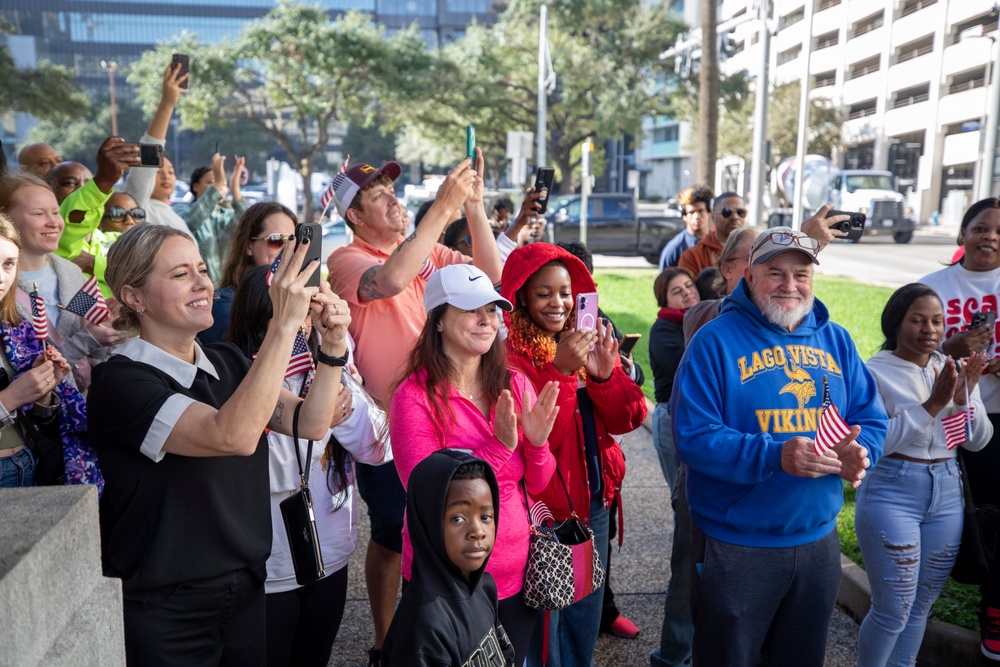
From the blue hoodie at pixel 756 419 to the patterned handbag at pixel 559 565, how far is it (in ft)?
1.54

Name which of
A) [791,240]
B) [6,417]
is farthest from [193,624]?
[791,240]

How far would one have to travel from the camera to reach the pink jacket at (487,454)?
279 centimetres

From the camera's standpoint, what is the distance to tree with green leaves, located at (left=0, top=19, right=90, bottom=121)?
18328 millimetres

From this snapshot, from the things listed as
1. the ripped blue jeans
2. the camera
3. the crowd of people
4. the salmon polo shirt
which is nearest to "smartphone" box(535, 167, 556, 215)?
the crowd of people

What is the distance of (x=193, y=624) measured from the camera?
2342 millimetres

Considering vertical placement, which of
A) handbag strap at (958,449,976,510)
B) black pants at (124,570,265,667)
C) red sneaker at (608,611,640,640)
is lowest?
red sneaker at (608,611,640,640)

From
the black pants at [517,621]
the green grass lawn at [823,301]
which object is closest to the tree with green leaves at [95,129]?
the green grass lawn at [823,301]

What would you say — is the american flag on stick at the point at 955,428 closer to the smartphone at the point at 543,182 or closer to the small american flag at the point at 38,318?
the smartphone at the point at 543,182

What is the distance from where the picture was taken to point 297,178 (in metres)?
26.8

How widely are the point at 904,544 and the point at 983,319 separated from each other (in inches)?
49.3

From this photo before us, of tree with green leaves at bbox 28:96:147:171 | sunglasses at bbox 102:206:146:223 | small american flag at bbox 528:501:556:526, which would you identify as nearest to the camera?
small american flag at bbox 528:501:556:526

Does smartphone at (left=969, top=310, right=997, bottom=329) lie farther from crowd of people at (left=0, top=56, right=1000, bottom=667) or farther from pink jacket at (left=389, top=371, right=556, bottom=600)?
pink jacket at (left=389, top=371, right=556, bottom=600)

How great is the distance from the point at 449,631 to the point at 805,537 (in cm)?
137

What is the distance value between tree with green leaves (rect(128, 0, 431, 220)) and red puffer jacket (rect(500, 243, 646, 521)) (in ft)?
76.4
